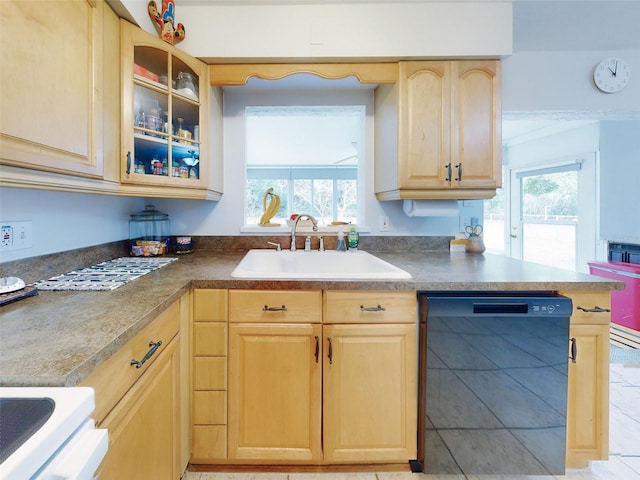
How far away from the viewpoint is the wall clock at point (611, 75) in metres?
2.03

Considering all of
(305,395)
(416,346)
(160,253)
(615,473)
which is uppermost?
(160,253)

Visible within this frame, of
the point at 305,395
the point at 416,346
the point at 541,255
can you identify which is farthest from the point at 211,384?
the point at 541,255

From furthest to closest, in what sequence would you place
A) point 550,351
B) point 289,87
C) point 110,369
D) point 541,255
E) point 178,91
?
point 541,255
point 289,87
point 178,91
point 550,351
point 110,369

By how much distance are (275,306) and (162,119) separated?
3.63ft

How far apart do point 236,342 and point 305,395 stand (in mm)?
362

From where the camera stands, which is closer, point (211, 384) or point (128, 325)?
point (128, 325)

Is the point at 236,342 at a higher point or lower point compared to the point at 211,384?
higher

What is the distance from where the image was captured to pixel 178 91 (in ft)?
5.16

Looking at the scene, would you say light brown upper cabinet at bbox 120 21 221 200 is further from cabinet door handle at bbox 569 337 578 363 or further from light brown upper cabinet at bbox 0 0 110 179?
cabinet door handle at bbox 569 337 578 363

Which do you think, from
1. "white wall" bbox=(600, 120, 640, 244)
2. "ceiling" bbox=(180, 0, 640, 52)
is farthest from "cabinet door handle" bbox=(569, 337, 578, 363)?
"white wall" bbox=(600, 120, 640, 244)

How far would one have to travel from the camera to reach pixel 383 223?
2068 mm

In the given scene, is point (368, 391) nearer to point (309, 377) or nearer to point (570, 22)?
point (309, 377)

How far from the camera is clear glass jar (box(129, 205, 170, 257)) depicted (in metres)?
1.79

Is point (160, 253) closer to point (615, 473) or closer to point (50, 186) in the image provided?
point (50, 186)
